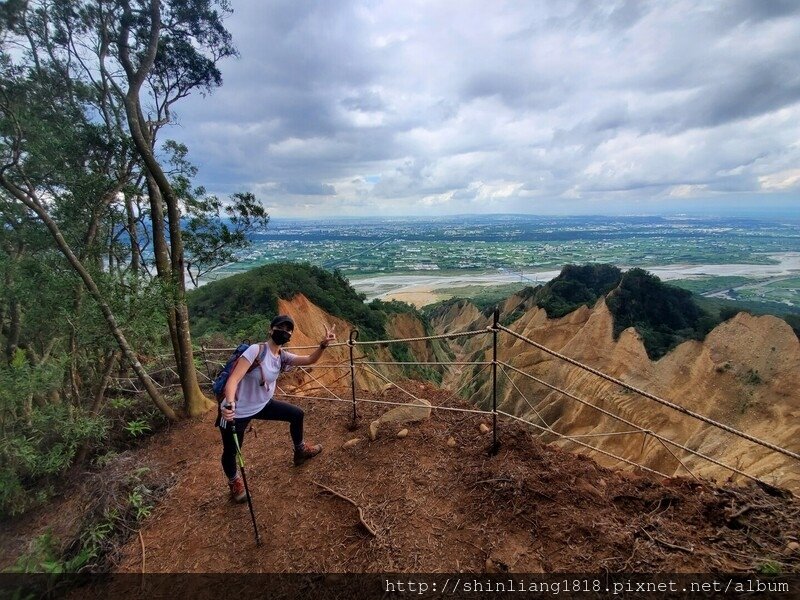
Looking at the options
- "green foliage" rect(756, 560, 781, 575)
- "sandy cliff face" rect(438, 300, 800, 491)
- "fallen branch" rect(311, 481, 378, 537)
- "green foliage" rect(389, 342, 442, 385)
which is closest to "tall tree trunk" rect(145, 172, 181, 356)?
"fallen branch" rect(311, 481, 378, 537)

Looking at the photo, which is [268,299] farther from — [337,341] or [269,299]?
[337,341]

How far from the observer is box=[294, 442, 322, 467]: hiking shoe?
451cm

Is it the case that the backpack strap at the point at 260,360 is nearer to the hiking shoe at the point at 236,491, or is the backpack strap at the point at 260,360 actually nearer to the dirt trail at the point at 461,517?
the hiking shoe at the point at 236,491

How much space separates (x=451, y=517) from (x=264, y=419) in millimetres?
2117

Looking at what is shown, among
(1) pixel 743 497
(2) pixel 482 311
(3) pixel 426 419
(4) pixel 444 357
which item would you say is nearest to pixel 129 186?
(3) pixel 426 419

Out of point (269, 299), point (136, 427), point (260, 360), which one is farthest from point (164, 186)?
point (269, 299)

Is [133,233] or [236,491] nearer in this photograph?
[236,491]

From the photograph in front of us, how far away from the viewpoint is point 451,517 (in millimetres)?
3490

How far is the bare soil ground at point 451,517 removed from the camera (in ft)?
9.56

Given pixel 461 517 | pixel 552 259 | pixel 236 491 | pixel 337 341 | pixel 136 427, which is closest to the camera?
pixel 461 517

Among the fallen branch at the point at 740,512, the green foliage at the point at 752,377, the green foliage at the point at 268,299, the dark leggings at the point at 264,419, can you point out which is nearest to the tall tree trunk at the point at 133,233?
the dark leggings at the point at 264,419

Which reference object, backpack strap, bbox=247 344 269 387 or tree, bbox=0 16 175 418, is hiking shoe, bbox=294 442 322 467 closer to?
backpack strap, bbox=247 344 269 387

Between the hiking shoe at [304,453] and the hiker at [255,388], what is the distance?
0.63 m

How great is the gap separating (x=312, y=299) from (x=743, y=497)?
21.6m
